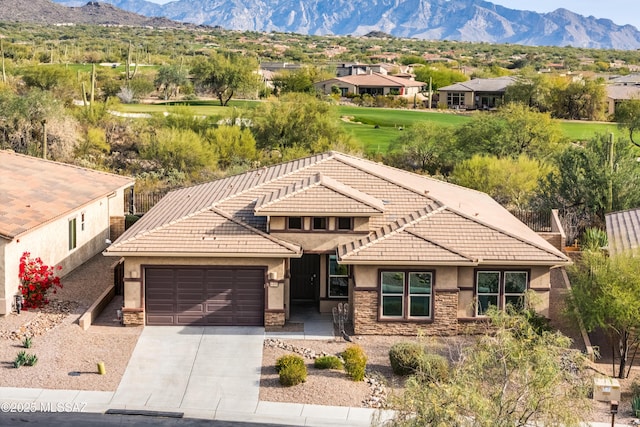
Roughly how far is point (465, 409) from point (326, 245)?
13.5m

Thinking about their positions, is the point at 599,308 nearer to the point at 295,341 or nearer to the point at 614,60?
the point at 295,341

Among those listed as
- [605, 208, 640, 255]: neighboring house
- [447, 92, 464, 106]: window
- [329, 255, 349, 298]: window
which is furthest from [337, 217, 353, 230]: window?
[447, 92, 464, 106]: window

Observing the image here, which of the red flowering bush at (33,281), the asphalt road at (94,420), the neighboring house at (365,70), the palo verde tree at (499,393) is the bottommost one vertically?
the asphalt road at (94,420)

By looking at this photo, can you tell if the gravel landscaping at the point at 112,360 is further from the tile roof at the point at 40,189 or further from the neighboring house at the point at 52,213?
the tile roof at the point at 40,189

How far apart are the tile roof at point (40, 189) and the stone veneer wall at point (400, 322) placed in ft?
33.5

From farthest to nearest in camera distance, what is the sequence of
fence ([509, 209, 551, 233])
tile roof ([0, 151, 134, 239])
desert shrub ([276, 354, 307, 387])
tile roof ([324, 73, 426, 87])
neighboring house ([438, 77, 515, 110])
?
tile roof ([324, 73, 426, 87])
neighboring house ([438, 77, 515, 110])
fence ([509, 209, 551, 233])
tile roof ([0, 151, 134, 239])
desert shrub ([276, 354, 307, 387])

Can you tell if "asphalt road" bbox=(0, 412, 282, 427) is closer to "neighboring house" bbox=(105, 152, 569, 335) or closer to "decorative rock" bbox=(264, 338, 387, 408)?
"decorative rock" bbox=(264, 338, 387, 408)

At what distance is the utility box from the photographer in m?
19.3

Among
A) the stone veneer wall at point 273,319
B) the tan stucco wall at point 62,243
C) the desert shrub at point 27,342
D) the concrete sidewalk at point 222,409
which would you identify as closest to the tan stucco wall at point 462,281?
the stone veneer wall at point 273,319

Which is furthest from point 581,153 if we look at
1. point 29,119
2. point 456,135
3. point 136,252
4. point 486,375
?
point 29,119

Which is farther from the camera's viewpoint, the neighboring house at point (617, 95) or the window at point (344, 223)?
the neighboring house at point (617, 95)

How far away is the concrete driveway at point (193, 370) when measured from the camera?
19922mm

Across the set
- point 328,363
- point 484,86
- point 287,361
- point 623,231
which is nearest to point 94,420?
point 287,361

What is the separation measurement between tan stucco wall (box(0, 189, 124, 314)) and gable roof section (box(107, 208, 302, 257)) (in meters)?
3.30
